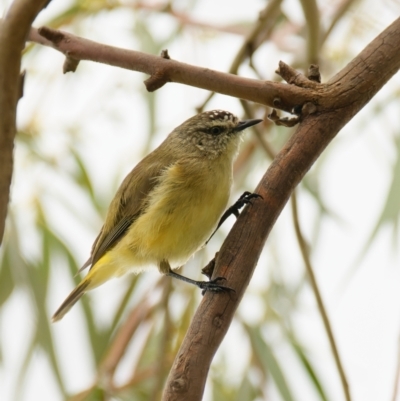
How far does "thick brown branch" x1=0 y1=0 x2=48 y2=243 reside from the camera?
72cm

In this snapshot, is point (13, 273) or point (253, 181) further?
point (253, 181)

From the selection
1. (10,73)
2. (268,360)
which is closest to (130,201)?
(268,360)

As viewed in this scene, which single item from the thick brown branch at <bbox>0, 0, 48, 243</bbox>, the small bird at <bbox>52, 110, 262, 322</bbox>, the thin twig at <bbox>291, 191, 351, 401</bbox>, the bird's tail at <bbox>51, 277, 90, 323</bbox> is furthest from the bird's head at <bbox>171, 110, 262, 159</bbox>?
the thick brown branch at <bbox>0, 0, 48, 243</bbox>

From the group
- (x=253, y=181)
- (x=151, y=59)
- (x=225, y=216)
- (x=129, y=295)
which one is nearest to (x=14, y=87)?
(x=151, y=59)

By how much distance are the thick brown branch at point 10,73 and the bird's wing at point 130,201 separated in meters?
1.20

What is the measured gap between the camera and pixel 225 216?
1731 mm

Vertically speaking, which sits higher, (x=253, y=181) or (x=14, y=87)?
(x=253, y=181)

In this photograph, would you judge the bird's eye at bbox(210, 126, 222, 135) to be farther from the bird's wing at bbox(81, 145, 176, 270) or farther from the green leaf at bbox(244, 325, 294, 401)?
the green leaf at bbox(244, 325, 294, 401)

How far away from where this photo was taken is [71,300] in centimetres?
209

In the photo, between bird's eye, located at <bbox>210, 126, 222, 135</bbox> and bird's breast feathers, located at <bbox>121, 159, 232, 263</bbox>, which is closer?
bird's breast feathers, located at <bbox>121, 159, 232, 263</bbox>

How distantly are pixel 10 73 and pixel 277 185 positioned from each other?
0.54 m

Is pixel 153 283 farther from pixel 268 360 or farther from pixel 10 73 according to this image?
pixel 10 73

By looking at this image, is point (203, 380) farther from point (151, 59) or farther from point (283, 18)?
point (283, 18)

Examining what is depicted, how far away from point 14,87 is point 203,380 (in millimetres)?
466
